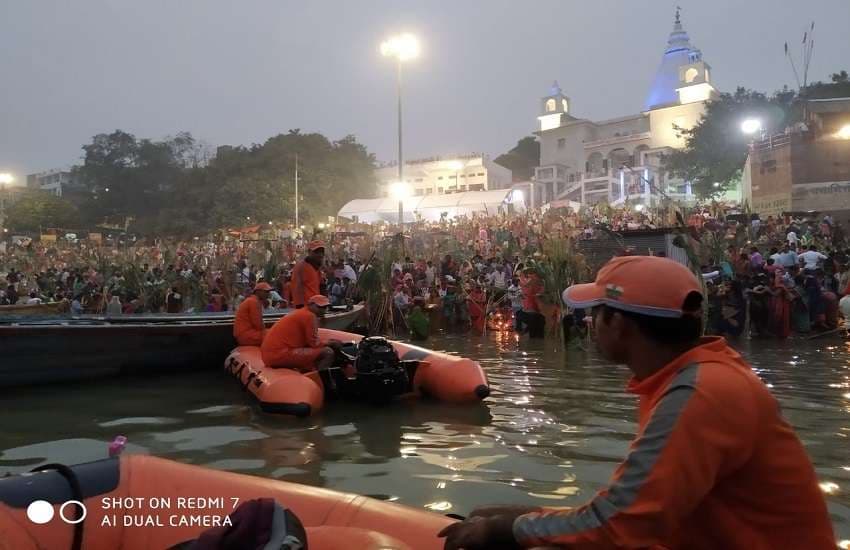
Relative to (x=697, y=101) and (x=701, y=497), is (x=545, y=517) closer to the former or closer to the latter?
(x=701, y=497)

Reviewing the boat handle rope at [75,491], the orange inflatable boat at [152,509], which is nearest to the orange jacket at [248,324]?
the orange inflatable boat at [152,509]

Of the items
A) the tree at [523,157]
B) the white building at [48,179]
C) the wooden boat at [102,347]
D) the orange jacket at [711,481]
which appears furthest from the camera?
the white building at [48,179]

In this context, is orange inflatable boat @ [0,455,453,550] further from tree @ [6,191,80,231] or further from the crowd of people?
tree @ [6,191,80,231]

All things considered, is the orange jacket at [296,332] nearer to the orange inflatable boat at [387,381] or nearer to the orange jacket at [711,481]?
the orange inflatable boat at [387,381]

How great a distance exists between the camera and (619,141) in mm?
53031

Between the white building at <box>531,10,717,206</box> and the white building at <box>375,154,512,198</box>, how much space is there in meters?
4.99

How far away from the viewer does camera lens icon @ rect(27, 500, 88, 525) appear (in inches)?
96.7

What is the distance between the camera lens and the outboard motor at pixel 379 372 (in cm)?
702

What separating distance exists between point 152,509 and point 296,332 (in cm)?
463

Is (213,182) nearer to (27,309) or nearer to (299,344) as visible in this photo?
(27,309)

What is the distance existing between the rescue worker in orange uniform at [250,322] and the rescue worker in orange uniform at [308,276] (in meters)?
0.41

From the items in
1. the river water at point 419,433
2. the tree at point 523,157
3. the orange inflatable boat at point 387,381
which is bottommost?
the river water at point 419,433

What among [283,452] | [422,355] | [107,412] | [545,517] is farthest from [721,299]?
[545,517]

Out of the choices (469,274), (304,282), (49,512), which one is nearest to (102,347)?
(304,282)
